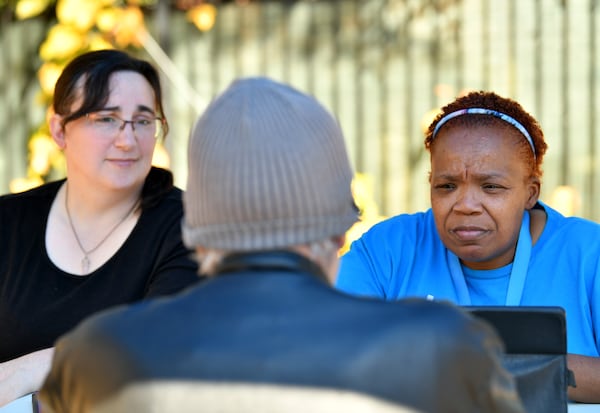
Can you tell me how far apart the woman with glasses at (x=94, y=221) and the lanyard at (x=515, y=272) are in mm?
705

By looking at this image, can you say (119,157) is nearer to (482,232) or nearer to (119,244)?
(119,244)

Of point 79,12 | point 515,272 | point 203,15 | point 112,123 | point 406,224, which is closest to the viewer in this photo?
point 515,272

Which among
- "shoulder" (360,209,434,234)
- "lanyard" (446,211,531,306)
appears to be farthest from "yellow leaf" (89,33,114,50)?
"lanyard" (446,211,531,306)

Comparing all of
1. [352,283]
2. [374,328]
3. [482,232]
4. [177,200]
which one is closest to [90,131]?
[177,200]

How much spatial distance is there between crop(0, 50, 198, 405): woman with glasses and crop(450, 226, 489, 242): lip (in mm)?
720

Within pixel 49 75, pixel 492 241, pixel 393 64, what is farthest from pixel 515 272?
pixel 49 75

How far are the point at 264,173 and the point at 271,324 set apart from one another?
21cm

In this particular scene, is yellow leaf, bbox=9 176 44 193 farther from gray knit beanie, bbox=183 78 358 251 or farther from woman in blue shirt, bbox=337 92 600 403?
gray knit beanie, bbox=183 78 358 251

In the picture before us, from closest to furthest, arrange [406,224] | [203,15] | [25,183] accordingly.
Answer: [406,224], [203,15], [25,183]

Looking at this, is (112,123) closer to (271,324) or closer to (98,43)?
(271,324)

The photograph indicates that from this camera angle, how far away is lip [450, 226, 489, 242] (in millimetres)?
2498

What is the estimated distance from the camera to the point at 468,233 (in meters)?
2.51

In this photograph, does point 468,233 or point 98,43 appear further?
point 98,43

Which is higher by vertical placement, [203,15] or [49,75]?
[203,15]
